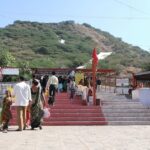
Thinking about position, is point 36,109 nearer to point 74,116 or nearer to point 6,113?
point 6,113

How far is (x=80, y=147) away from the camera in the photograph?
11711mm

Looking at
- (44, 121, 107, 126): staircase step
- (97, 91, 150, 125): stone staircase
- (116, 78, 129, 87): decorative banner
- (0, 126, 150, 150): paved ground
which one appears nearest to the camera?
(0, 126, 150, 150): paved ground

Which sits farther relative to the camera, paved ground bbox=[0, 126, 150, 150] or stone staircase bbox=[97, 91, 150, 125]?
stone staircase bbox=[97, 91, 150, 125]

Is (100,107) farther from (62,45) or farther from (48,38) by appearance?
(48,38)

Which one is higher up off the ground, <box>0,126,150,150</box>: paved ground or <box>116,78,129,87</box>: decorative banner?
<box>116,78,129,87</box>: decorative banner

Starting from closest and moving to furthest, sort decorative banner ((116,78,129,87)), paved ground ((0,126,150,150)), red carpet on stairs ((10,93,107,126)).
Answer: paved ground ((0,126,150,150))
red carpet on stairs ((10,93,107,126))
decorative banner ((116,78,129,87))

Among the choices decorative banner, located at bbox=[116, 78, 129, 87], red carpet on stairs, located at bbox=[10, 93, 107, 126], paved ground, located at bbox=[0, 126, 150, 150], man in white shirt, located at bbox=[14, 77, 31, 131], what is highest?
decorative banner, located at bbox=[116, 78, 129, 87]

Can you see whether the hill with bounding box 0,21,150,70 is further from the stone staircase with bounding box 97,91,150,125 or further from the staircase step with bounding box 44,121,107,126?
the staircase step with bounding box 44,121,107,126

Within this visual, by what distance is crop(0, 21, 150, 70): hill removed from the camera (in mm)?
109500

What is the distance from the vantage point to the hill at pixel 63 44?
110 meters

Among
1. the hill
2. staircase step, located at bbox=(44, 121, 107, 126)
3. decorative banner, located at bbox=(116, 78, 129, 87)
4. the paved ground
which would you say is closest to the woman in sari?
the paved ground

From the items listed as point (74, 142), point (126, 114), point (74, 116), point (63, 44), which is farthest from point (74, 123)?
point (63, 44)

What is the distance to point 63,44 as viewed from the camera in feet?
455

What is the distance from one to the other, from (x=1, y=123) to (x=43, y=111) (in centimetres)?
148
